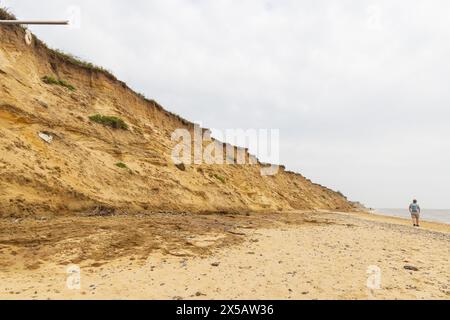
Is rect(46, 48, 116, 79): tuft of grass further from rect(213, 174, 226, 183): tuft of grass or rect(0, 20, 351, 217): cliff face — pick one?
rect(213, 174, 226, 183): tuft of grass

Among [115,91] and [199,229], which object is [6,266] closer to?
[199,229]

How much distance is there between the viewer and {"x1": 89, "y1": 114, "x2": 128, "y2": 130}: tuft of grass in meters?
18.1

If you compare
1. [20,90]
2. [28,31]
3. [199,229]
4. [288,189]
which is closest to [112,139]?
[20,90]

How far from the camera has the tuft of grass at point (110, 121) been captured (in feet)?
59.3

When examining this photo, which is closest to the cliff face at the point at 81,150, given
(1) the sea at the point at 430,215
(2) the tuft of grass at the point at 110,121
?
(2) the tuft of grass at the point at 110,121

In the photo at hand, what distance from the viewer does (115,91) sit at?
2230 cm

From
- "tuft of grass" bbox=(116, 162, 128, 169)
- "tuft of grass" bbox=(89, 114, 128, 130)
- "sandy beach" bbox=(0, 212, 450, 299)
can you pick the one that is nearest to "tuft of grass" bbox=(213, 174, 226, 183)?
"tuft of grass" bbox=(89, 114, 128, 130)

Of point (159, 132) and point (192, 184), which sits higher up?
point (159, 132)

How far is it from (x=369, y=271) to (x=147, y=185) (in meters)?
11.9

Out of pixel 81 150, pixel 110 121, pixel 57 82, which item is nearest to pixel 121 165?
pixel 81 150

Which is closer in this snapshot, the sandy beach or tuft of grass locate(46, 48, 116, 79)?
the sandy beach

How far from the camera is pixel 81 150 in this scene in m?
15.0

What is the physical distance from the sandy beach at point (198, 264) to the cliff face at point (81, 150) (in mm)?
2315

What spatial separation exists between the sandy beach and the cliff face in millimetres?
2315
